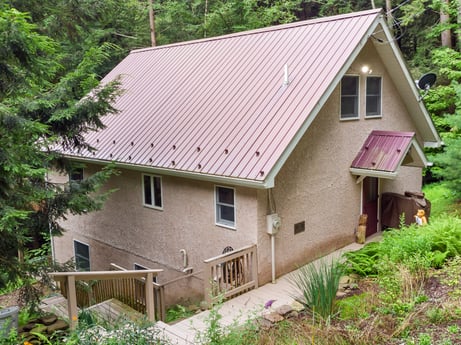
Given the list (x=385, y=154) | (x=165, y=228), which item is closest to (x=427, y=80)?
(x=385, y=154)

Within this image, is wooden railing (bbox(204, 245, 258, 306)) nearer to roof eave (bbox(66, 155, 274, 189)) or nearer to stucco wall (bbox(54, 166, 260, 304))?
stucco wall (bbox(54, 166, 260, 304))

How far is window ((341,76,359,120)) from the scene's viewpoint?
11.3m

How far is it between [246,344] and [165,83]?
1001 cm

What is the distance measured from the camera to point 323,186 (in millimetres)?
10805

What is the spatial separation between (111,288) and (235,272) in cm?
283

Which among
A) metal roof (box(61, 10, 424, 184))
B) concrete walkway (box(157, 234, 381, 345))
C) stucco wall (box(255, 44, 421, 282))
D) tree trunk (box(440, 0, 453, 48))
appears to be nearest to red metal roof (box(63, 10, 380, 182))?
metal roof (box(61, 10, 424, 184))

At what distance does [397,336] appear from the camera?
17.7ft

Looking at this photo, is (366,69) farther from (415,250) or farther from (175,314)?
(175,314)

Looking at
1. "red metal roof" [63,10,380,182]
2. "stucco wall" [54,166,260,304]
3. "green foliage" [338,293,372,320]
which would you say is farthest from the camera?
"stucco wall" [54,166,260,304]

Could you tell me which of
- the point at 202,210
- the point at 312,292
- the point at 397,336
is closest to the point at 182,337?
the point at 312,292

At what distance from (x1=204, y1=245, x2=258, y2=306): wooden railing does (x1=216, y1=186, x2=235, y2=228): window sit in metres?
0.96

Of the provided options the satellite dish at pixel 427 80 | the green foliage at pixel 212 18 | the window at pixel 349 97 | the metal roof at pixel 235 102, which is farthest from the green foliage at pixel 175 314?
the green foliage at pixel 212 18

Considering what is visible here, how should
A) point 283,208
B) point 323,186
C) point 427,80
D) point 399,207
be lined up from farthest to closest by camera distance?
point 399,207 < point 427,80 < point 323,186 < point 283,208

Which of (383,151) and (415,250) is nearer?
(415,250)
